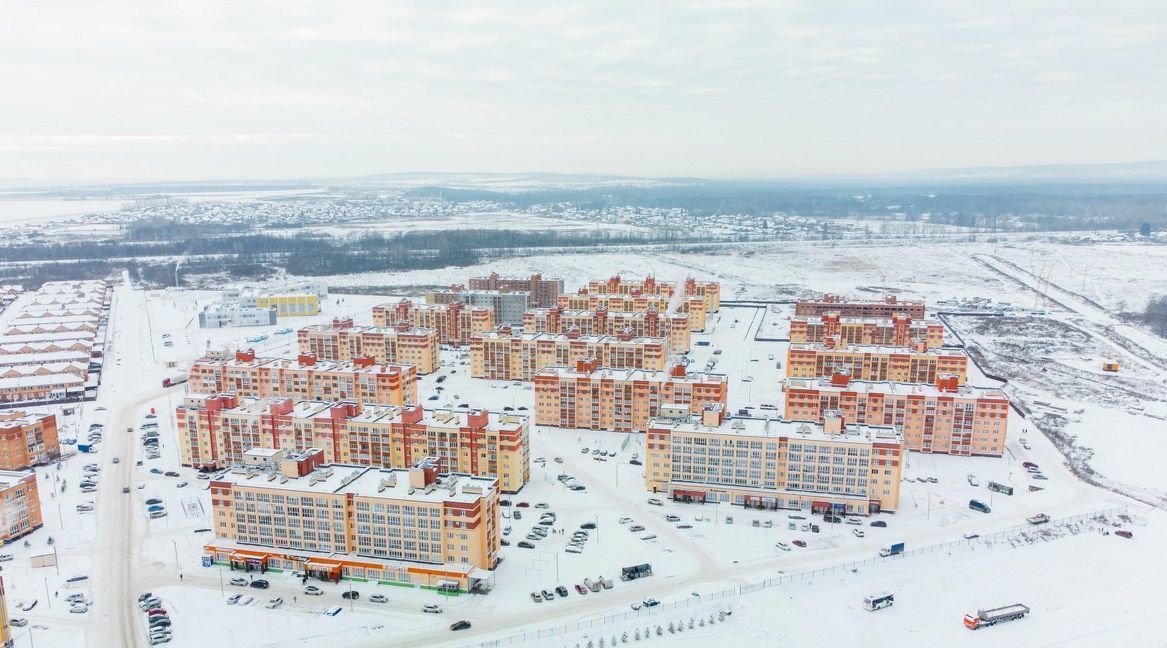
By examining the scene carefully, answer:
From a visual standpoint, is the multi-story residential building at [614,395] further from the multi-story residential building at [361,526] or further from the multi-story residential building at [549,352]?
the multi-story residential building at [361,526]

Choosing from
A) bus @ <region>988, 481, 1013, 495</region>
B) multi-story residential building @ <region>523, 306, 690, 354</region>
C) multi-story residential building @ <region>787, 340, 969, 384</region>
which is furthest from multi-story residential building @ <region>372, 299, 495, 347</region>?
bus @ <region>988, 481, 1013, 495</region>

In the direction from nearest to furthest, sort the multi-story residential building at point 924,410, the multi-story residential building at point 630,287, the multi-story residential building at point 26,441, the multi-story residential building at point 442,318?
the multi-story residential building at point 26,441 → the multi-story residential building at point 924,410 → the multi-story residential building at point 442,318 → the multi-story residential building at point 630,287

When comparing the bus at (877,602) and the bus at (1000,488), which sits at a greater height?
the bus at (1000,488)

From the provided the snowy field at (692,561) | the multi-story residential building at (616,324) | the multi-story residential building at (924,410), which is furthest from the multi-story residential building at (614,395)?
the multi-story residential building at (616,324)

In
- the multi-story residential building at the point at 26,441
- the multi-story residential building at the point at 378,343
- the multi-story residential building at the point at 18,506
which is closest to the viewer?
the multi-story residential building at the point at 18,506

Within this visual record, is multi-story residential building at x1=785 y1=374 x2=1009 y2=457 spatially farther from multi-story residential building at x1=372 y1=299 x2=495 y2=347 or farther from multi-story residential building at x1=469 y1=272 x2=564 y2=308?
multi-story residential building at x1=469 y1=272 x2=564 y2=308

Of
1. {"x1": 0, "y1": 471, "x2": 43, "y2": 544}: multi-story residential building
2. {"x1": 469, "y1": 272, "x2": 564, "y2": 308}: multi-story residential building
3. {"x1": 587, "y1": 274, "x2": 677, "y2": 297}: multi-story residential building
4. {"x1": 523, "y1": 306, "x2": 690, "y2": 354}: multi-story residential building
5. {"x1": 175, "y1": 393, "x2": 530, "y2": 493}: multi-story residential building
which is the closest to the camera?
{"x1": 0, "y1": 471, "x2": 43, "y2": 544}: multi-story residential building

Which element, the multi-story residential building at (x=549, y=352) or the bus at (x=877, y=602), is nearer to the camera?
the bus at (x=877, y=602)

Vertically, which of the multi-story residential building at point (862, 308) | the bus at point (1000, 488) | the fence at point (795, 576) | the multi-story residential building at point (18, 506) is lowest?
the fence at point (795, 576)
